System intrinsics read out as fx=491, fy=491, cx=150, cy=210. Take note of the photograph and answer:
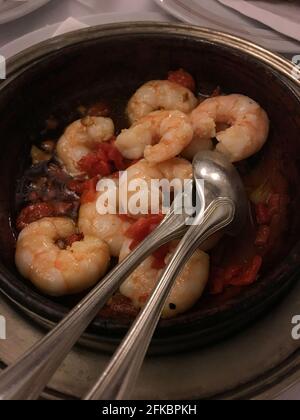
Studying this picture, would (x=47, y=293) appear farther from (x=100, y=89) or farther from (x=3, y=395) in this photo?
(x=100, y=89)

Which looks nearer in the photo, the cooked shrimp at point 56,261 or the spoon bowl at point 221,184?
the cooked shrimp at point 56,261

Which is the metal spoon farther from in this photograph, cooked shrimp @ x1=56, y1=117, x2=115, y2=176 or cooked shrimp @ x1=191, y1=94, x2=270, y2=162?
cooked shrimp @ x1=56, y1=117, x2=115, y2=176

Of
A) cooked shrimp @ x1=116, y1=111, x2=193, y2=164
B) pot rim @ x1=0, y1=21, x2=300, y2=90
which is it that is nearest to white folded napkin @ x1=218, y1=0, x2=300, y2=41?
pot rim @ x1=0, y1=21, x2=300, y2=90

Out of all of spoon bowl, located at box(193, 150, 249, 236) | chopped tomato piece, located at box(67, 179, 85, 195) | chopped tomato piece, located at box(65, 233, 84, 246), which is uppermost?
chopped tomato piece, located at box(67, 179, 85, 195)

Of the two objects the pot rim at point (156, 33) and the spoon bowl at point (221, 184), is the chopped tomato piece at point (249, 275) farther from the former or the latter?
the pot rim at point (156, 33)

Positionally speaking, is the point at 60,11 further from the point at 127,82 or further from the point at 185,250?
the point at 185,250

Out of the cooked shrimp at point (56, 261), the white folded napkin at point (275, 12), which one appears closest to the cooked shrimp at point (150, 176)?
the cooked shrimp at point (56, 261)
